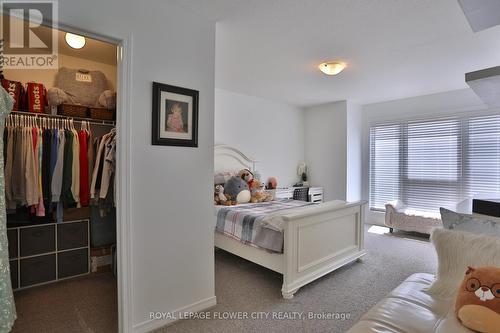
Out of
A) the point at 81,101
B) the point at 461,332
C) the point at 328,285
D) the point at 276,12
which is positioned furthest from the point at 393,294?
the point at 81,101

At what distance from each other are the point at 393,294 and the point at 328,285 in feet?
3.90

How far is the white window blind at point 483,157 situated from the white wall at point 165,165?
13.9 ft

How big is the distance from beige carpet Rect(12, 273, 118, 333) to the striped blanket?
4.20 feet

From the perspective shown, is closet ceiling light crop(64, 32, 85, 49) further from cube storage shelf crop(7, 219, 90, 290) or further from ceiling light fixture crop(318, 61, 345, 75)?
ceiling light fixture crop(318, 61, 345, 75)

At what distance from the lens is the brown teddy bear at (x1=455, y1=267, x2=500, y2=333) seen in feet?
3.63

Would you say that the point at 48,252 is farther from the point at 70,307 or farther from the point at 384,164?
the point at 384,164

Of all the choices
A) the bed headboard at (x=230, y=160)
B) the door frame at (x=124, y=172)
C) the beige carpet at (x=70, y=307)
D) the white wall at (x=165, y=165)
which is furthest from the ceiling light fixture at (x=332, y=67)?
the beige carpet at (x=70, y=307)

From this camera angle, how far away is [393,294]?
1.55 meters

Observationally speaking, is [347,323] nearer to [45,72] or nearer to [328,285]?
[328,285]

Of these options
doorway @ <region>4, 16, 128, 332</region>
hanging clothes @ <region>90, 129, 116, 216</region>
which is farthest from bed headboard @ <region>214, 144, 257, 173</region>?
hanging clothes @ <region>90, 129, 116, 216</region>

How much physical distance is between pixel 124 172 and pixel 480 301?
2032 millimetres

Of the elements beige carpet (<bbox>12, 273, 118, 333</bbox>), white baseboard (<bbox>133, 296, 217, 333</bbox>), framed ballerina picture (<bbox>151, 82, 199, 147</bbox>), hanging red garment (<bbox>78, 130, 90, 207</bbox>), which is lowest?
beige carpet (<bbox>12, 273, 118, 333</bbox>)

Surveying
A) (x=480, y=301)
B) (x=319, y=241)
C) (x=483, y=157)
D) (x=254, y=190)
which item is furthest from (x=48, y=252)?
(x=483, y=157)

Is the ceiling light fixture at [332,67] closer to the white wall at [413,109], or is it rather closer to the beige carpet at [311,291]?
the beige carpet at [311,291]
